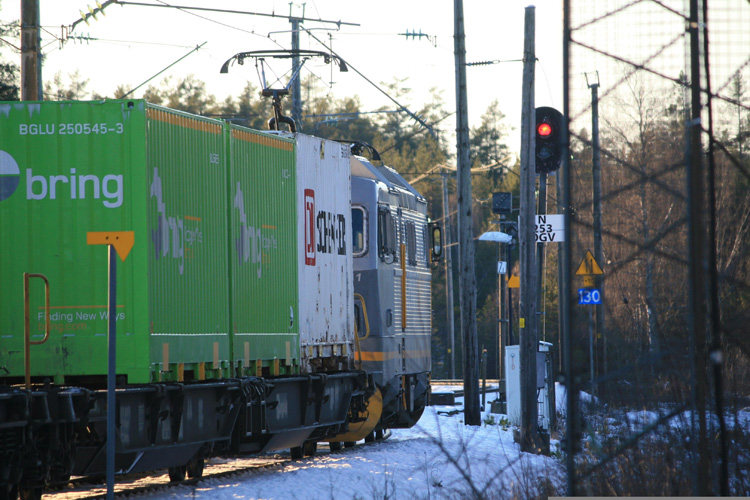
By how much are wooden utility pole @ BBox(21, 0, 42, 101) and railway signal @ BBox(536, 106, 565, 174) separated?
761 cm

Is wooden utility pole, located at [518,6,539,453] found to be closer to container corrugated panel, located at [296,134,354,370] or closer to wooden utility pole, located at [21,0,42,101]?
container corrugated panel, located at [296,134,354,370]

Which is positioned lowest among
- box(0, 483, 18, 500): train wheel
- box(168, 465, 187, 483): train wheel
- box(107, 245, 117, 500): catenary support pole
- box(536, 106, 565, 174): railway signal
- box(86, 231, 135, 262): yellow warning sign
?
box(168, 465, 187, 483): train wheel

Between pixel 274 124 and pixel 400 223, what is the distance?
2.60 m

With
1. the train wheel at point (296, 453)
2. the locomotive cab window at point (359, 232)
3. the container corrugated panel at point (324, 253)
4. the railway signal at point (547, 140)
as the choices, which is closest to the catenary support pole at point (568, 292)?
the container corrugated panel at point (324, 253)

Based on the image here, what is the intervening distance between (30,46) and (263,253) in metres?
6.20

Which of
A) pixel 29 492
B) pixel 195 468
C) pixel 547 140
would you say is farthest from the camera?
pixel 547 140

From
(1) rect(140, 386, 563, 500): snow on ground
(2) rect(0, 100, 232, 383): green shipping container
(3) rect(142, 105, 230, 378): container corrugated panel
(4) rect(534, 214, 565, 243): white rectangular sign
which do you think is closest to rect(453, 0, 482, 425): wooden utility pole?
(1) rect(140, 386, 563, 500): snow on ground

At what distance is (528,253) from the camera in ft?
56.5

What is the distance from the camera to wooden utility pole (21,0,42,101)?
1709cm

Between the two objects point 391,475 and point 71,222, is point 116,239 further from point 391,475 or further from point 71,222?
point 391,475

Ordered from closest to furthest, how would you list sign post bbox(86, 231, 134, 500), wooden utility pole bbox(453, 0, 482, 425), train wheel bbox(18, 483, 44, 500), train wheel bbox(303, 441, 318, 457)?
sign post bbox(86, 231, 134, 500)
train wheel bbox(18, 483, 44, 500)
train wheel bbox(303, 441, 318, 457)
wooden utility pole bbox(453, 0, 482, 425)

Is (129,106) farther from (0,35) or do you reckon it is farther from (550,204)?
(550,204)

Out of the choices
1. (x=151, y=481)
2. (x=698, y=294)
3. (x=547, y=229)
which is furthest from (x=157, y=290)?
(x=547, y=229)

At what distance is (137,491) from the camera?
1185 cm
